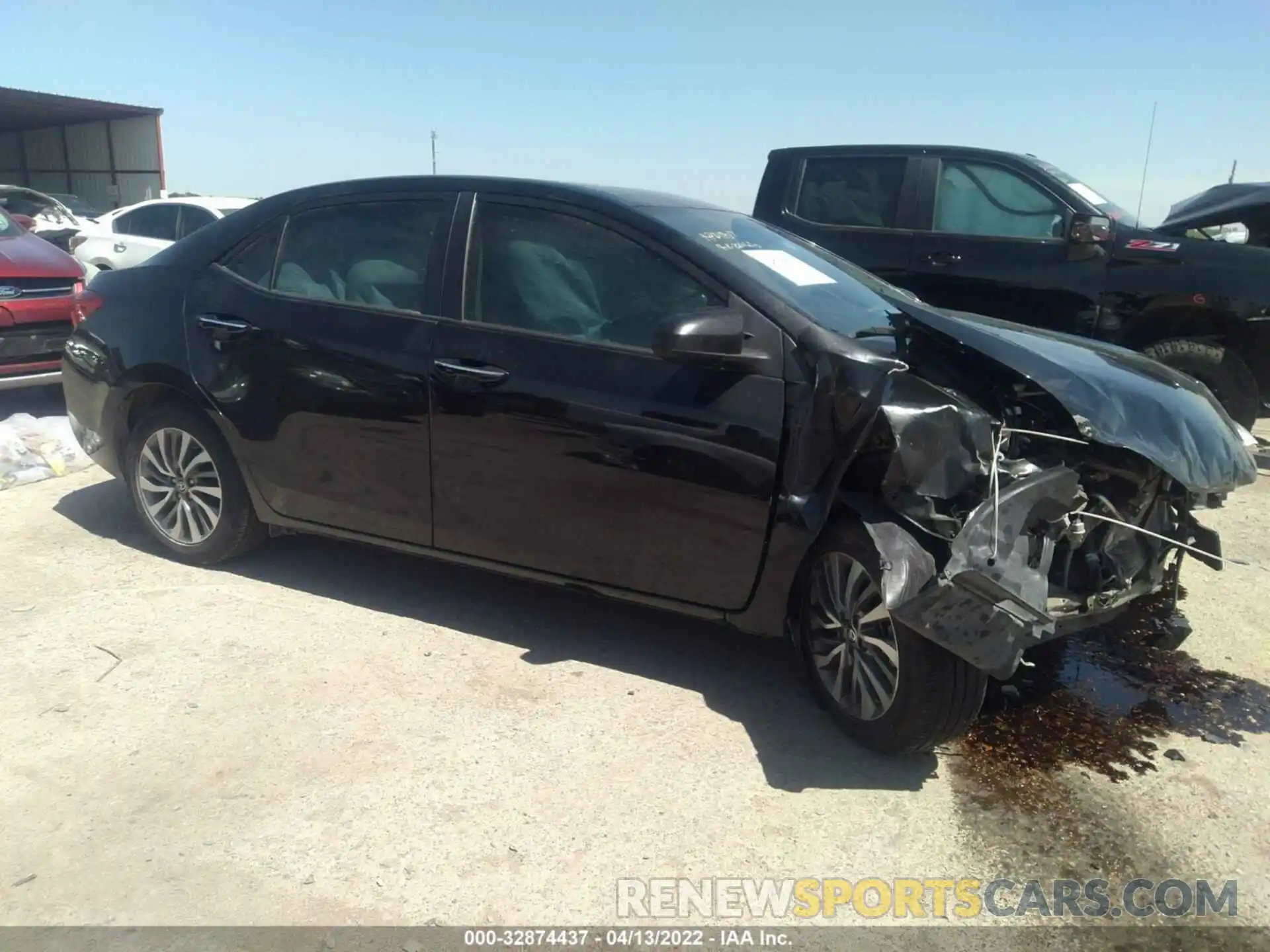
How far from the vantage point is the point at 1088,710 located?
→ 3693 mm

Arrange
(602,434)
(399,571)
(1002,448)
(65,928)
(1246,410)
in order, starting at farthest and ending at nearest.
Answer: (1246,410), (399,571), (602,434), (1002,448), (65,928)

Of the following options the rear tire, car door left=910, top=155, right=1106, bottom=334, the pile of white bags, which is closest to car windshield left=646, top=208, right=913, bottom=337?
car door left=910, top=155, right=1106, bottom=334

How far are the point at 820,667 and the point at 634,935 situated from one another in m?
1.21

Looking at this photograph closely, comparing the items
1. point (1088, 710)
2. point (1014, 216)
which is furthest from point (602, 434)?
point (1014, 216)

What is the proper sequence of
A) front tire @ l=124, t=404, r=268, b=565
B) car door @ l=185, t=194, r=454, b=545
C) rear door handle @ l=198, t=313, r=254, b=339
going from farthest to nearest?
front tire @ l=124, t=404, r=268, b=565 < rear door handle @ l=198, t=313, r=254, b=339 < car door @ l=185, t=194, r=454, b=545

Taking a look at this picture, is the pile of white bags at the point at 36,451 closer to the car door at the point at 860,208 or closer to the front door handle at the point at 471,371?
the front door handle at the point at 471,371

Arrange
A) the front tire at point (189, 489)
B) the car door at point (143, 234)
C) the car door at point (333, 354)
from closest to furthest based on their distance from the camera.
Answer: the car door at point (333, 354)
the front tire at point (189, 489)
the car door at point (143, 234)

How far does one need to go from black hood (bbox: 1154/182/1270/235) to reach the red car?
757cm

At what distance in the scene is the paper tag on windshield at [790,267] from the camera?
12.5ft

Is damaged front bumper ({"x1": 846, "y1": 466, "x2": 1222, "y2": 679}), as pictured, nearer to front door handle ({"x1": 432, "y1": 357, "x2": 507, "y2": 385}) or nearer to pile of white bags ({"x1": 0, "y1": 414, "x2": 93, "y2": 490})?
front door handle ({"x1": 432, "y1": 357, "x2": 507, "y2": 385})

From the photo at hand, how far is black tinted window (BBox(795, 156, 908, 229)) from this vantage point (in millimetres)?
7488

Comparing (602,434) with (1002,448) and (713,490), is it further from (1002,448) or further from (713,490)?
(1002,448)

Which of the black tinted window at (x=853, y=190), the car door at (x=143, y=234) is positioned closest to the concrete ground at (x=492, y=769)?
the black tinted window at (x=853, y=190)

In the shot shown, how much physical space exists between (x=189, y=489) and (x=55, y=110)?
2558cm
